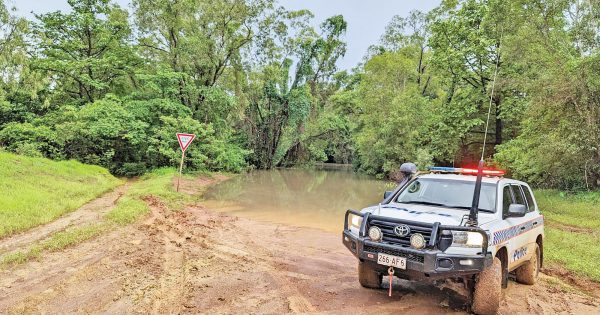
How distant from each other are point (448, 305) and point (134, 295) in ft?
13.7

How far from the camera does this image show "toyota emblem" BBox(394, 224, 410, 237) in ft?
16.3

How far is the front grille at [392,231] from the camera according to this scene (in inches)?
192

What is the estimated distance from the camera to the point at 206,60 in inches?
1149

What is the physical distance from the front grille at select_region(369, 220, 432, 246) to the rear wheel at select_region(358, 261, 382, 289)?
760 mm

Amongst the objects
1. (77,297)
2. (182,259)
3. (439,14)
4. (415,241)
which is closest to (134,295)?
(77,297)

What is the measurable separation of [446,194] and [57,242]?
704 cm

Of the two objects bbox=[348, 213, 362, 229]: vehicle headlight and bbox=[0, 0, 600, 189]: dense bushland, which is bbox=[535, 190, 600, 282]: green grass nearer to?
bbox=[0, 0, 600, 189]: dense bushland

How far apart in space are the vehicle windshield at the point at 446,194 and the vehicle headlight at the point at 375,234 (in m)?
1.27

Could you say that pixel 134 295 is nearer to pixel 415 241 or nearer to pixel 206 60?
pixel 415 241

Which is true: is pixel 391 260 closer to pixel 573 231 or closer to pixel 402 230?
pixel 402 230

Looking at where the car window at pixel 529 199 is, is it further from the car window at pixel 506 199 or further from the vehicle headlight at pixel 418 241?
the vehicle headlight at pixel 418 241

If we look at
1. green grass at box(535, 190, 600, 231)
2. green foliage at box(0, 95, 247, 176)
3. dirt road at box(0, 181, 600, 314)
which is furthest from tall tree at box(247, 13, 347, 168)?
dirt road at box(0, 181, 600, 314)

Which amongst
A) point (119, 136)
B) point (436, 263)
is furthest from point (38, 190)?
point (119, 136)

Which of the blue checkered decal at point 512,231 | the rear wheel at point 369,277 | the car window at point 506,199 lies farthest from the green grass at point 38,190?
the car window at point 506,199
